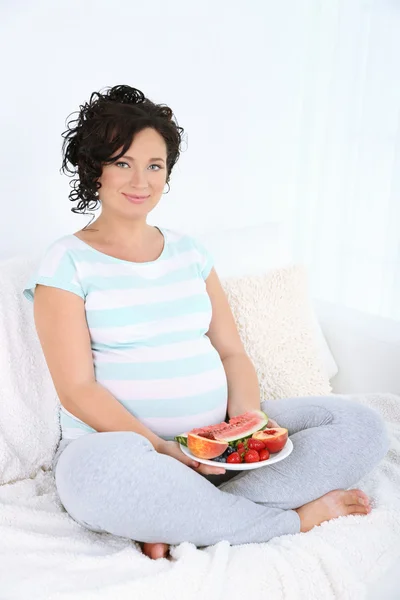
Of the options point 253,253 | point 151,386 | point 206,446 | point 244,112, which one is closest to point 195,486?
Result: point 206,446

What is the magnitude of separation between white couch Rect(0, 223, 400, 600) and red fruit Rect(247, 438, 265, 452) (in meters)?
0.19

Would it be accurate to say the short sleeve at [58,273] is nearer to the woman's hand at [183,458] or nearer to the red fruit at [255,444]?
the woman's hand at [183,458]

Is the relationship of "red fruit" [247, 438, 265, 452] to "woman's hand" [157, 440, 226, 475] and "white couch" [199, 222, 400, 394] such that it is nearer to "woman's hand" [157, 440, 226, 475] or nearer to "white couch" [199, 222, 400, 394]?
"woman's hand" [157, 440, 226, 475]

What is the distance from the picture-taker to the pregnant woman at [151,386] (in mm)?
1566

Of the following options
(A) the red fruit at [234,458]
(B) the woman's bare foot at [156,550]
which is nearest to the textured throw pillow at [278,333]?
(A) the red fruit at [234,458]

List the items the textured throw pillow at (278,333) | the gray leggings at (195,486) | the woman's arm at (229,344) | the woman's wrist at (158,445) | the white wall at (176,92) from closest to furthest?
the gray leggings at (195,486)
the woman's wrist at (158,445)
the woman's arm at (229,344)
the textured throw pillow at (278,333)
the white wall at (176,92)

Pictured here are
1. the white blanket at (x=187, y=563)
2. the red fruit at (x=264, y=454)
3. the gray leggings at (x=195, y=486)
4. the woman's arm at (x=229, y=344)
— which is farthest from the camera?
the woman's arm at (x=229, y=344)

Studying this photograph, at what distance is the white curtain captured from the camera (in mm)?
3430

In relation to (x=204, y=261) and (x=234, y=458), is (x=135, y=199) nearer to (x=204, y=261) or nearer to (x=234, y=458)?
(x=204, y=261)

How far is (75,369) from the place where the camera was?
176 cm

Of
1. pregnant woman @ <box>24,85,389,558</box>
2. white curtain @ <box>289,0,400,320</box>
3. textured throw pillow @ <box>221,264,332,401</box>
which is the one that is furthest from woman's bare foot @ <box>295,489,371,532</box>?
white curtain @ <box>289,0,400,320</box>

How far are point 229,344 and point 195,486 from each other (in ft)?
1.89

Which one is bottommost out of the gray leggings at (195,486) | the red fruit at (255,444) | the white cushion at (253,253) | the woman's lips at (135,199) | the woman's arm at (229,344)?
the gray leggings at (195,486)

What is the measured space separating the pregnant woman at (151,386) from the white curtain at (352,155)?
1.63 meters
